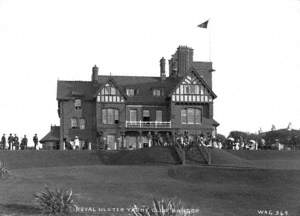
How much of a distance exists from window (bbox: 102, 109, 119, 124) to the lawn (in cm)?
2482

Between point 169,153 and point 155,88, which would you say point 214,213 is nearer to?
point 169,153

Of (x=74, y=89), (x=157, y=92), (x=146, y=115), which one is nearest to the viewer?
(x=146, y=115)

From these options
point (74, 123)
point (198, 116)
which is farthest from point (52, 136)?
point (198, 116)

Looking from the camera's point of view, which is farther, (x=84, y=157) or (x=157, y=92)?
(x=157, y=92)

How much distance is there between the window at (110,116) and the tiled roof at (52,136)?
230 inches

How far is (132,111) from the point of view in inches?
2469

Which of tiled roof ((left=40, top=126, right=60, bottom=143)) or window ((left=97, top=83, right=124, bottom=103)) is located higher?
window ((left=97, top=83, right=124, bottom=103))

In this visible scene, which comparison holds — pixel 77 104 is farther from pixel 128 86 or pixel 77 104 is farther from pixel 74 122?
pixel 128 86

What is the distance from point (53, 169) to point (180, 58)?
3185cm

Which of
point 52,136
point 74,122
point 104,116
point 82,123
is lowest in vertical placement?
point 52,136

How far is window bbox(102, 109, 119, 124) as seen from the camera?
61656 millimetres

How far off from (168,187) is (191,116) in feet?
115

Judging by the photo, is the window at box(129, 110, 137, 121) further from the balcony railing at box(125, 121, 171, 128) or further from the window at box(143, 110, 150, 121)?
the balcony railing at box(125, 121, 171, 128)


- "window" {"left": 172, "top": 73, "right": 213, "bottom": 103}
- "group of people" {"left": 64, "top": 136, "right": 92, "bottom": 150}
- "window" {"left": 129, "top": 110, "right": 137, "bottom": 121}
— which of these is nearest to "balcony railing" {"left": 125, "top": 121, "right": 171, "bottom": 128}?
"window" {"left": 129, "top": 110, "right": 137, "bottom": 121}
